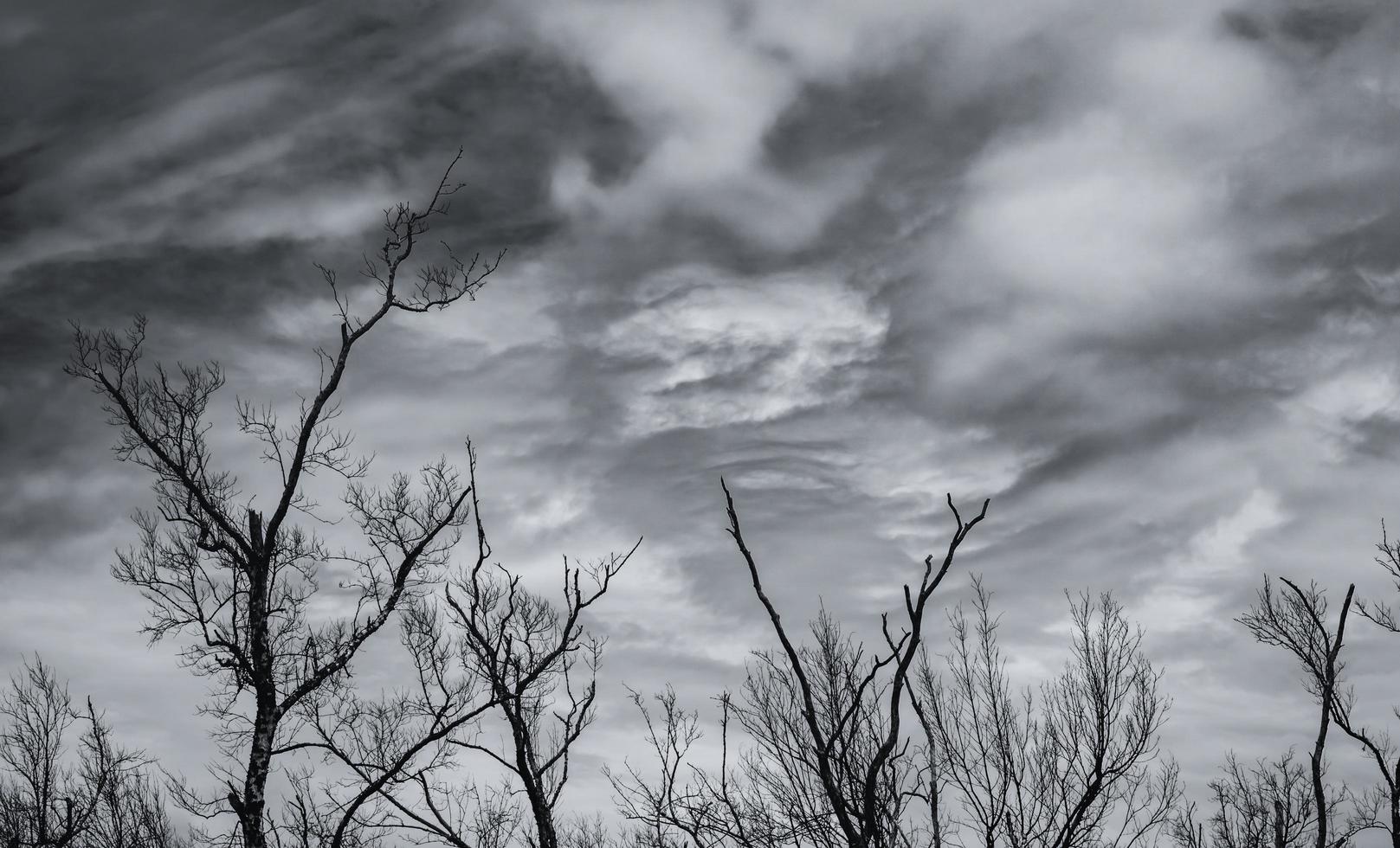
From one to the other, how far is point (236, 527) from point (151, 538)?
1.36 metres

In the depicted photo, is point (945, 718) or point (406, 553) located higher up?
point (406, 553)

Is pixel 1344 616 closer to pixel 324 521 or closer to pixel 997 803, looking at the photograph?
pixel 997 803

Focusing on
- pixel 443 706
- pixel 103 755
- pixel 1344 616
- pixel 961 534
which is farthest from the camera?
pixel 103 755

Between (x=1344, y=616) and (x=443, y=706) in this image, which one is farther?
(x=443, y=706)

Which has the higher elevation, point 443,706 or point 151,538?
point 151,538

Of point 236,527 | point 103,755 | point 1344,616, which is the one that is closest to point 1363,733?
point 1344,616

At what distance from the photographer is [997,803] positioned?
15.1m

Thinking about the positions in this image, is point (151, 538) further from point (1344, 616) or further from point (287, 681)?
point (1344, 616)

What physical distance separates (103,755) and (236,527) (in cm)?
1318

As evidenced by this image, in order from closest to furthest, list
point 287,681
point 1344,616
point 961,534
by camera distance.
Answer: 1. point 961,534
2. point 1344,616
3. point 287,681

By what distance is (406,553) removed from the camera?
17984mm

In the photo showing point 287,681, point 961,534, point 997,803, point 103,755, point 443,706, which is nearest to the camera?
point 961,534

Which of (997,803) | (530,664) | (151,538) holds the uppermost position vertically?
(151,538)

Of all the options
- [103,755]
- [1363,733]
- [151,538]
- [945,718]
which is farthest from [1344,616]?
[103,755]
